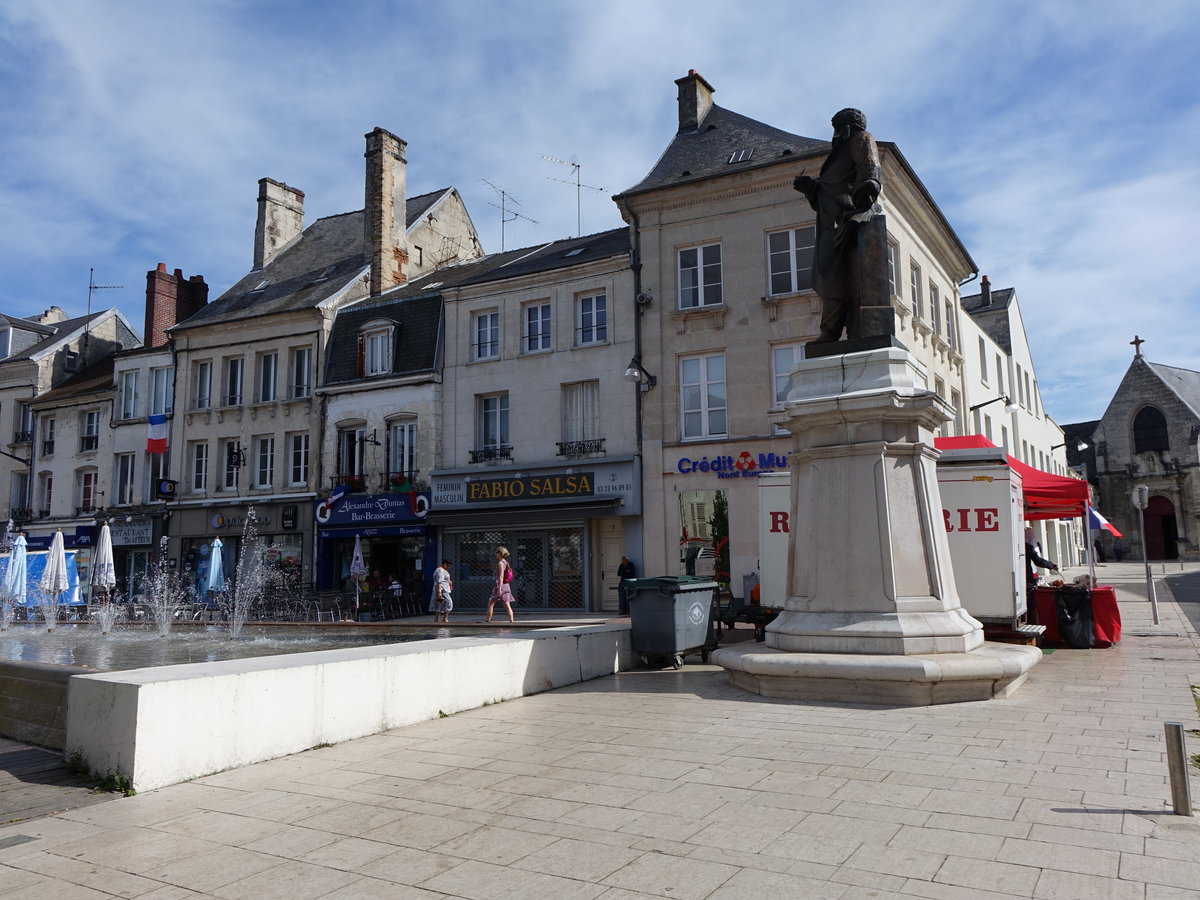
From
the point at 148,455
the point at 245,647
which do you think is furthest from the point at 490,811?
the point at 148,455

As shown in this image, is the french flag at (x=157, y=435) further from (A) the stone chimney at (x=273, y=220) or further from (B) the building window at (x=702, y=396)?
(B) the building window at (x=702, y=396)

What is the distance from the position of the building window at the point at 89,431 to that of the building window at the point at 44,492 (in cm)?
194

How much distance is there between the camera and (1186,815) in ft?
14.0

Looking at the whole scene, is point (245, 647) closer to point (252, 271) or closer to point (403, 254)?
point (403, 254)

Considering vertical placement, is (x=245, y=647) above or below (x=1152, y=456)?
below

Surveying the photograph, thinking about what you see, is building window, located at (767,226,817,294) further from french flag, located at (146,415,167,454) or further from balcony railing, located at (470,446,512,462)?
french flag, located at (146,415,167,454)

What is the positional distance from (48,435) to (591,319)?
70.6 ft

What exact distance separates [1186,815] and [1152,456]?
2188 inches

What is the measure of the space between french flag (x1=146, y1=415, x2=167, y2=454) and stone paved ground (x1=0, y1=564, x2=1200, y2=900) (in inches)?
971

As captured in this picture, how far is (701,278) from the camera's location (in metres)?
20.9

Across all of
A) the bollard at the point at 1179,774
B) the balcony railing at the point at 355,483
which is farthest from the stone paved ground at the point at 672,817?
the balcony railing at the point at 355,483

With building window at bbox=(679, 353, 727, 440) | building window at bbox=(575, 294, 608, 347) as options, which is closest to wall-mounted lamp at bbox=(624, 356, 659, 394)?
building window at bbox=(679, 353, 727, 440)

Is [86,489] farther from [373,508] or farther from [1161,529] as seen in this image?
[1161,529]

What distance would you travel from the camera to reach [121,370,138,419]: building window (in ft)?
95.8
